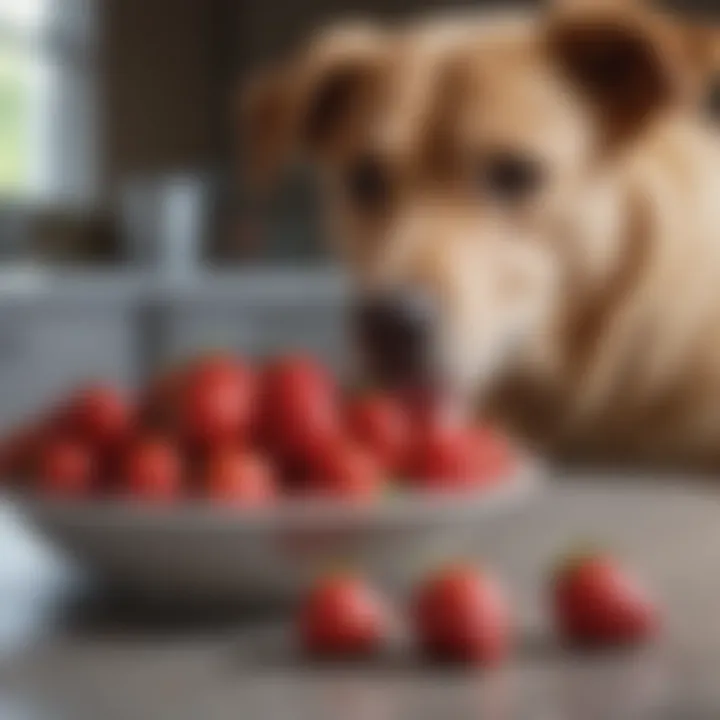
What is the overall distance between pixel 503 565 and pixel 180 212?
2279mm

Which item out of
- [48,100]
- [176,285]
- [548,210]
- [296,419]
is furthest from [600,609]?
[48,100]

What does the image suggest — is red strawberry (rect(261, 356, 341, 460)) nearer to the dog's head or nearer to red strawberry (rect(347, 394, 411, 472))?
red strawberry (rect(347, 394, 411, 472))

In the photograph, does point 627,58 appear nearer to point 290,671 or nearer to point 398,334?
point 398,334

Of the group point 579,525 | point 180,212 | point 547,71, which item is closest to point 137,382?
point 180,212

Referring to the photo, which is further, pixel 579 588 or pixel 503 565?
pixel 503 565

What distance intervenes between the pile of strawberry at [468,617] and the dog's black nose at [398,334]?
78 cm

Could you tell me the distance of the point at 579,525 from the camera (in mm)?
930

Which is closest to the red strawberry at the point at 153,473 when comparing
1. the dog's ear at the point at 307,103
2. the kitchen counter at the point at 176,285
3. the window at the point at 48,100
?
the dog's ear at the point at 307,103

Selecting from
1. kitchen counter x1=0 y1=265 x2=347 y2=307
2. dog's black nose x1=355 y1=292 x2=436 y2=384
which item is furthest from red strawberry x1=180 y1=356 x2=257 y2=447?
kitchen counter x1=0 y1=265 x2=347 y2=307

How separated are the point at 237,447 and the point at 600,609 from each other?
0.18 metres

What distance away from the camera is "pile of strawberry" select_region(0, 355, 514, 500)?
695 mm

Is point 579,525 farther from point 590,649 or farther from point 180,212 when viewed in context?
point 180,212

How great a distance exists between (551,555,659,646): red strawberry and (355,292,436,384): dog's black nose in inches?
31.0

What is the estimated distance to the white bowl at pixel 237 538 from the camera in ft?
2.16
